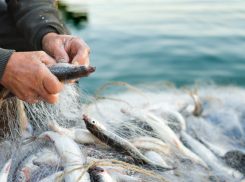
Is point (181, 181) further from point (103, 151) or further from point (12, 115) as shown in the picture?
point (12, 115)

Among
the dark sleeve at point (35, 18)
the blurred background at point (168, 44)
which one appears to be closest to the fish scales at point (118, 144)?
the dark sleeve at point (35, 18)

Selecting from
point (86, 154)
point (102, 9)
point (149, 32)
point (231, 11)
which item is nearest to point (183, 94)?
point (86, 154)

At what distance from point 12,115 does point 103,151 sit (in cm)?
→ 97

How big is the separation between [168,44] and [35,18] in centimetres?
580

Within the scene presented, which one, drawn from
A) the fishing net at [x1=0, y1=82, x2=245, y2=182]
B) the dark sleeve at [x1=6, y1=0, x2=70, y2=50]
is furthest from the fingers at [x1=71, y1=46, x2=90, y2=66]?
the dark sleeve at [x1=6, y1=0, x2=70, y2=50]

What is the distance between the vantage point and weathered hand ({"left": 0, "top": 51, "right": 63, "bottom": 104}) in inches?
50.9

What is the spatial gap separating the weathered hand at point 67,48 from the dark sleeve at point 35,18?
→ 0.27 metres

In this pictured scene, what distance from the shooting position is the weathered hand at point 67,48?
1.66m

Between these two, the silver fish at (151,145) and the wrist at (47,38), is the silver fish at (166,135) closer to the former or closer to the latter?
the silver fish at (151,145)

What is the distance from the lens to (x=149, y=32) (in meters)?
8.41

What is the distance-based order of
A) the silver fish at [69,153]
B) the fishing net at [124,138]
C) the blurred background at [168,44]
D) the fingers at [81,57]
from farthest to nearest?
the blurred background at [168,44] → the fingers at [81,57] → the fishing net at [124,138] → the silver fish at [69,153]

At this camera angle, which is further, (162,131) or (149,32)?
(149,32)

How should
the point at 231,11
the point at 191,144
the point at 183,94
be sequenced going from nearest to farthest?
the point at 191,144 → the point at 183,94 → the point at 231,11

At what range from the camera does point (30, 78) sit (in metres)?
1.30
